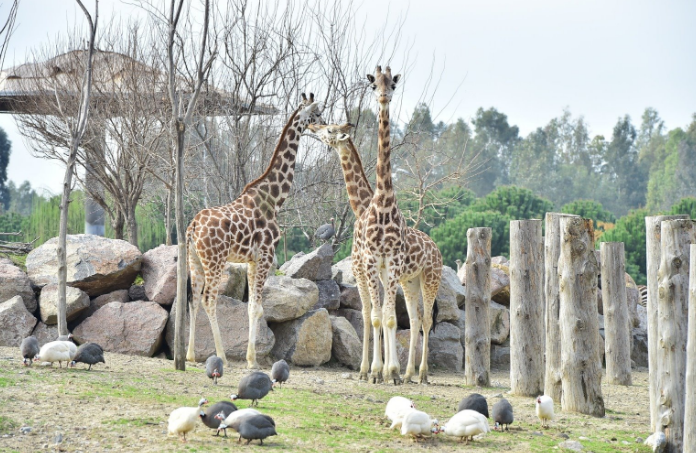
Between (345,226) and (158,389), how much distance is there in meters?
10.1

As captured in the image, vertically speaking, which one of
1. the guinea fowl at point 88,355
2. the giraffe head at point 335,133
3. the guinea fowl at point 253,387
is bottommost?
the guinea fowl at point 253,387

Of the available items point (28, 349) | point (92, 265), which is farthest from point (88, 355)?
point (92, 265)

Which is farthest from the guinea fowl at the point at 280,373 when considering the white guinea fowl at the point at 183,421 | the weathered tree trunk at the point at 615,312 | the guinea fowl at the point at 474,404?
the weathered tree trunk at the point at 615,312

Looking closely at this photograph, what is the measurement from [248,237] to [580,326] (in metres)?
4.67

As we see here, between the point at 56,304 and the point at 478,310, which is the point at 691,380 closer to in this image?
the point at 478,310

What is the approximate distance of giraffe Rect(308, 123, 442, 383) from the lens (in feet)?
37.0

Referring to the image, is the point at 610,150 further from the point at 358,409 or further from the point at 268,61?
the point at 358,409

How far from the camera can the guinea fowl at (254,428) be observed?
6.20 metres

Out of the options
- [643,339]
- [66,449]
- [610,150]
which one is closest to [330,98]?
[643,339]

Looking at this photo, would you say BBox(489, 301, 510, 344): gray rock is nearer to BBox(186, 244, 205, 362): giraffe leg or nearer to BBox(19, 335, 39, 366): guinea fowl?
BBox(186, 244, 205, 362): giraffe leg

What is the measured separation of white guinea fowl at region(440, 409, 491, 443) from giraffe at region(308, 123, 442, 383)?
13.5 ft

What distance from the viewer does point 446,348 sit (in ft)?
46.2

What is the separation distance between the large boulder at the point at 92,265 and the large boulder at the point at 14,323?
81 cm

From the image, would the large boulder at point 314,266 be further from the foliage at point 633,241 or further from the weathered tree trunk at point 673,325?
the foliage at point 633,241
